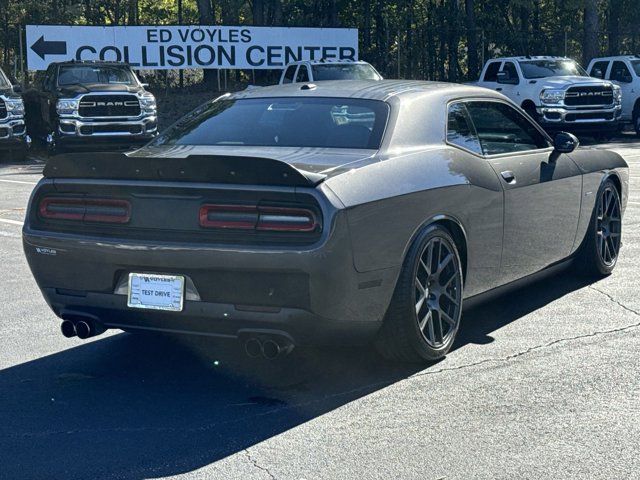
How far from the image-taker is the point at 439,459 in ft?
14.6

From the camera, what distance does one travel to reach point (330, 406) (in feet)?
17.1

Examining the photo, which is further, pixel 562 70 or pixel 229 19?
pixel 229 19

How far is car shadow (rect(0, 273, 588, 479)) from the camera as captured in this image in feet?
14.8

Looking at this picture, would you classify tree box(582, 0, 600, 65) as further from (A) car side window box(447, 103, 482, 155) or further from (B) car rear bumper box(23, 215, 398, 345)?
(B) car rear bumper box(23, 215, 398, 345)

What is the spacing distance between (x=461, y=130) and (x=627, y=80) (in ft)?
72.9

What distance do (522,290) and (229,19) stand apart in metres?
39.5

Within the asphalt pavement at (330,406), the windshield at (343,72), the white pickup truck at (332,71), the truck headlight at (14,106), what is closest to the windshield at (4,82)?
the truck headlight at (14,106)

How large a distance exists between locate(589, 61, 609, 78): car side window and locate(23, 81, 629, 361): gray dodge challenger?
22431 millimetres

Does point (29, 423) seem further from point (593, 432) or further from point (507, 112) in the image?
point (507, 112)

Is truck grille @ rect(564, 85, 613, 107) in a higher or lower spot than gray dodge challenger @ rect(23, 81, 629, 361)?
lower

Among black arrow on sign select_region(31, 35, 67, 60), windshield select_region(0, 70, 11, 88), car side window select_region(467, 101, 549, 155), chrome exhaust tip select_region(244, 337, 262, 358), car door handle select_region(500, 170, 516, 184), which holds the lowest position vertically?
windshield select_region(0, 70, 11, 88)

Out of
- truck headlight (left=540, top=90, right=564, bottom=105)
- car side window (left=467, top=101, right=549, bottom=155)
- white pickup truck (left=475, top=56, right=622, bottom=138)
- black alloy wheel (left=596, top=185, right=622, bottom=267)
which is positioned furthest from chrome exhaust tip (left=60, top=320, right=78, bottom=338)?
truck headlight (left=540, top=90, right=564, bottom=105)

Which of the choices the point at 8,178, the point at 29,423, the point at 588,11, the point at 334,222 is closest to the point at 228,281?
the point at 334,222

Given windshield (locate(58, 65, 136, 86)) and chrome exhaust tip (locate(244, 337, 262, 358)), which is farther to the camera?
windshield (locate(58, 65, 136, 86))
